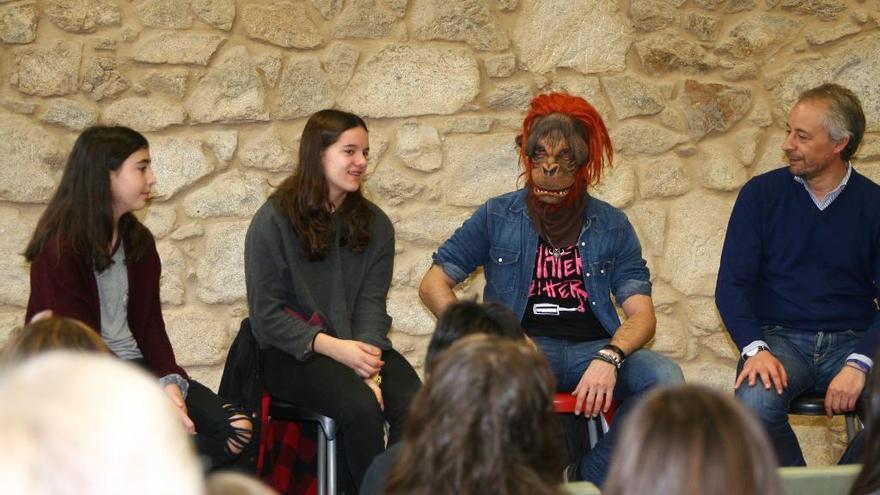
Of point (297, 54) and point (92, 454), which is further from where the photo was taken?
point (297, 54)

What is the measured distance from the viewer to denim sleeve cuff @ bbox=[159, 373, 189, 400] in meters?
2.91

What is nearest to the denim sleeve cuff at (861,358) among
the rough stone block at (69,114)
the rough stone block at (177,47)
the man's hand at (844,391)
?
the man's hand at (844,391)

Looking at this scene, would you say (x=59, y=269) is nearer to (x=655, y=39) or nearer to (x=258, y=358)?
(x=258, y=358)

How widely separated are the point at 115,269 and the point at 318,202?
0.59m

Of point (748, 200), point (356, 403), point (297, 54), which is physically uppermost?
point (297, 54)

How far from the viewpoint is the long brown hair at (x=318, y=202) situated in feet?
10.2

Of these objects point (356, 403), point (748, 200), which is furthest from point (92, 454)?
point (748, 200)

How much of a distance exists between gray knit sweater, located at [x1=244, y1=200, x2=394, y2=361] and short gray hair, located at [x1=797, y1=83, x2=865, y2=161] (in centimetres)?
135

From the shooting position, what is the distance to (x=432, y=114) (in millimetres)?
3795

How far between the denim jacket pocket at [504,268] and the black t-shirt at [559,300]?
2.3 inches

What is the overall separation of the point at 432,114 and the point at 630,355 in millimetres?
1173

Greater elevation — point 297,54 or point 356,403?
point 297,54

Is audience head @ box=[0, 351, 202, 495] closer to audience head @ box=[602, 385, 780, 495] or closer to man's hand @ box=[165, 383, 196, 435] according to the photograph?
audience head @ box=[602, 385, 780, 495]

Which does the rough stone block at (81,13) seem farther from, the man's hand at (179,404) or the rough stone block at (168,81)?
the man's hand at (179,404)
